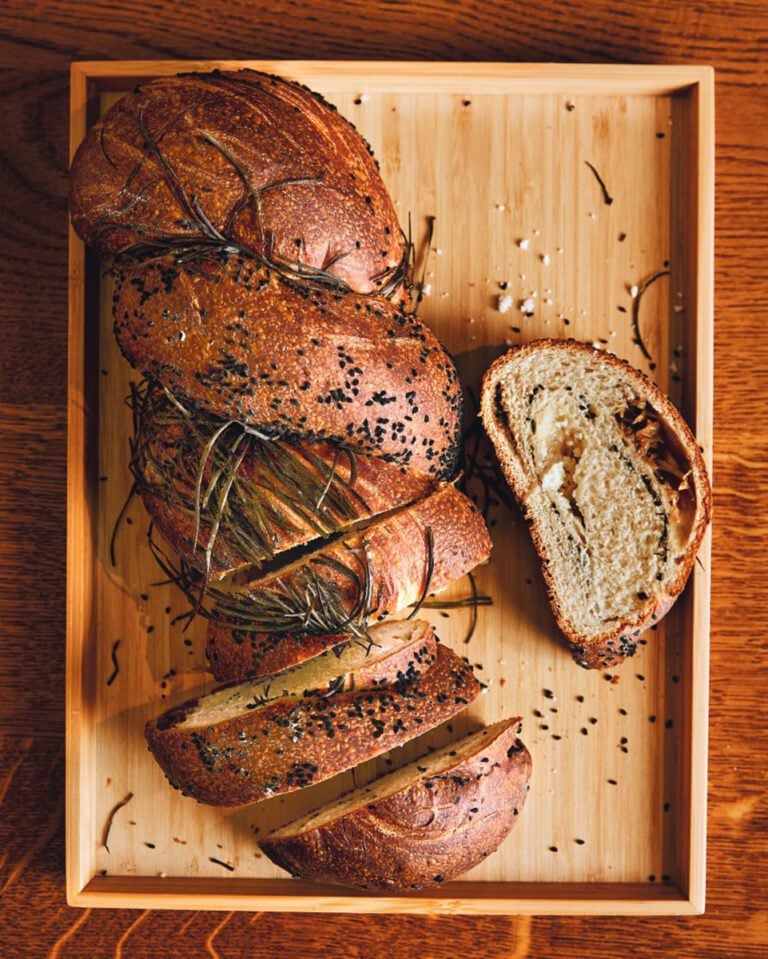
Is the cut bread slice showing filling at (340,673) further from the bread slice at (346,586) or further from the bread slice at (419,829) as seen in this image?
the bread slice at (419,829)

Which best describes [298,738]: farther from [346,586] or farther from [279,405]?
[279,405]

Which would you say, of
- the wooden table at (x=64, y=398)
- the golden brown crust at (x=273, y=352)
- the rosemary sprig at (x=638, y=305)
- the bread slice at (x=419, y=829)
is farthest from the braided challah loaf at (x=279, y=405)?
the rosemary sprig at (x=638, y=305)

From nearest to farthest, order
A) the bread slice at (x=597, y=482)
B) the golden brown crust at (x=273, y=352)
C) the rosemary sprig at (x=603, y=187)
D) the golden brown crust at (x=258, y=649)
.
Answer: the golden brown crust at (x=273, y=352)
the golden brown crust at (x=258, y=649)
the bread slice at (x=597, y=482)
the rosemary sprig at (x=603, y=187)

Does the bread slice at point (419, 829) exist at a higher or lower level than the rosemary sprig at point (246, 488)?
lower

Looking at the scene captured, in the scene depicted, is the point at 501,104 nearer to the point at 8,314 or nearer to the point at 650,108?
the point at 650,108

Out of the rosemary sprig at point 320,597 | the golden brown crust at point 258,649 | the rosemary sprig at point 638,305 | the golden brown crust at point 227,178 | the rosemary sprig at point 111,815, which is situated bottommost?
the rosemary sprig at point 111,815

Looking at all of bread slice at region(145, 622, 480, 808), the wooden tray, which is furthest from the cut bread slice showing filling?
the wooden tray
